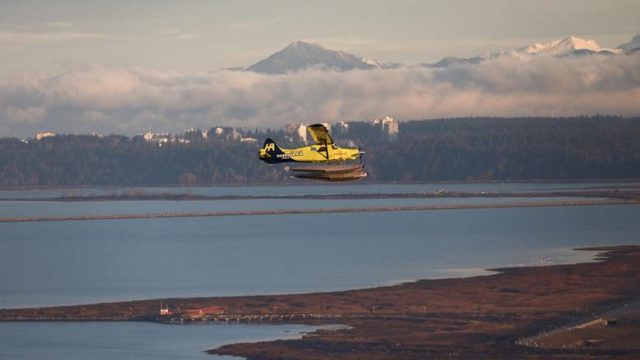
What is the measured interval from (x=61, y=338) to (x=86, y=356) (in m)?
9.81

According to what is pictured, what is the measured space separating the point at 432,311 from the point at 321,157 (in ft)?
210

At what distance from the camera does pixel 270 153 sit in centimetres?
6606

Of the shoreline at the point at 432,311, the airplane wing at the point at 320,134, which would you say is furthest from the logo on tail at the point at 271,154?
the shoreline at the point at 432,311

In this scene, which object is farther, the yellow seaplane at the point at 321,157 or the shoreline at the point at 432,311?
the shoreline at the point at 432,311

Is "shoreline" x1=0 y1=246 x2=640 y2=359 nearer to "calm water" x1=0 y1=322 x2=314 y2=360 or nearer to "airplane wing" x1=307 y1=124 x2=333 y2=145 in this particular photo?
"calm water" x1=0 y1=322 x2=314 y2=360

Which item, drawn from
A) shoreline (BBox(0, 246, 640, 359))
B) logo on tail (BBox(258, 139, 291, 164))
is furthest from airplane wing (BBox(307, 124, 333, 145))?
shoreline (BBox(0, 246, 640, 359))

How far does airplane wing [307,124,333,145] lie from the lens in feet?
193

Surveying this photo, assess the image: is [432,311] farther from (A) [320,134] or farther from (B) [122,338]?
(A) [320,134]

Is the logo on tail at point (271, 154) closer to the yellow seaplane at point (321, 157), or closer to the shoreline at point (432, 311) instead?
the yellow seaplane at point (321, 157)

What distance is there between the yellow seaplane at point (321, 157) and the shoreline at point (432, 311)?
3853 cm

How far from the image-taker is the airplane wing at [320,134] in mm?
58938

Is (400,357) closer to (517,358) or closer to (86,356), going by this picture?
(517,358)

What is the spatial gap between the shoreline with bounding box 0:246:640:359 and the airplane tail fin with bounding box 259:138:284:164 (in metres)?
37.8

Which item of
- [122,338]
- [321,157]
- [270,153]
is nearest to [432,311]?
[122,338]
